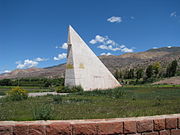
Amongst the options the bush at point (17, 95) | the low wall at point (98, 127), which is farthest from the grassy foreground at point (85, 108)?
the low wall at point (98, 127)

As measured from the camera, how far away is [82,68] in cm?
2245

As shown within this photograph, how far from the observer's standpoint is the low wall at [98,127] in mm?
3744

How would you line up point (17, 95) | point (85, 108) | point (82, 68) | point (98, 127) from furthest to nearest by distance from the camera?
point (82, 68) → point (17, 95) → point (85, 108) → point (98, 127)

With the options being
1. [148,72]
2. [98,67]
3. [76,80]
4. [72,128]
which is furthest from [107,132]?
[148,72]

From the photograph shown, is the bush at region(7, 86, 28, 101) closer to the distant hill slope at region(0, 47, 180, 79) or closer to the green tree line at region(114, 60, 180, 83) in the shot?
the green tree line at region(114, 60, 180, 83)

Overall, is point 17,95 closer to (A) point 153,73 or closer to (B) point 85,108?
(B) point 85,108

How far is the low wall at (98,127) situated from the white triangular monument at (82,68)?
1758 cm

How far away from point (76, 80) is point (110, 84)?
5004mm

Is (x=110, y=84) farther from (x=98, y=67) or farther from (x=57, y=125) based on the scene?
(x=57, y=125)

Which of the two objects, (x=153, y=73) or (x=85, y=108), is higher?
(x=153, y=73)

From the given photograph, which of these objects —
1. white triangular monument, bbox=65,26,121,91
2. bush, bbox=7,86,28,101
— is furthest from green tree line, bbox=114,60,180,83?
bush, bbox=7,86,28,101

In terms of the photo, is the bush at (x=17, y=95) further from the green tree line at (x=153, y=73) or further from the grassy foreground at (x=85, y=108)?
the green tree line at (x=153, y=73)

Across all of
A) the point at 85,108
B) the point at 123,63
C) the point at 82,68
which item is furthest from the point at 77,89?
the point at 123,63

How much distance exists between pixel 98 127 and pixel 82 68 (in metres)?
18.5
